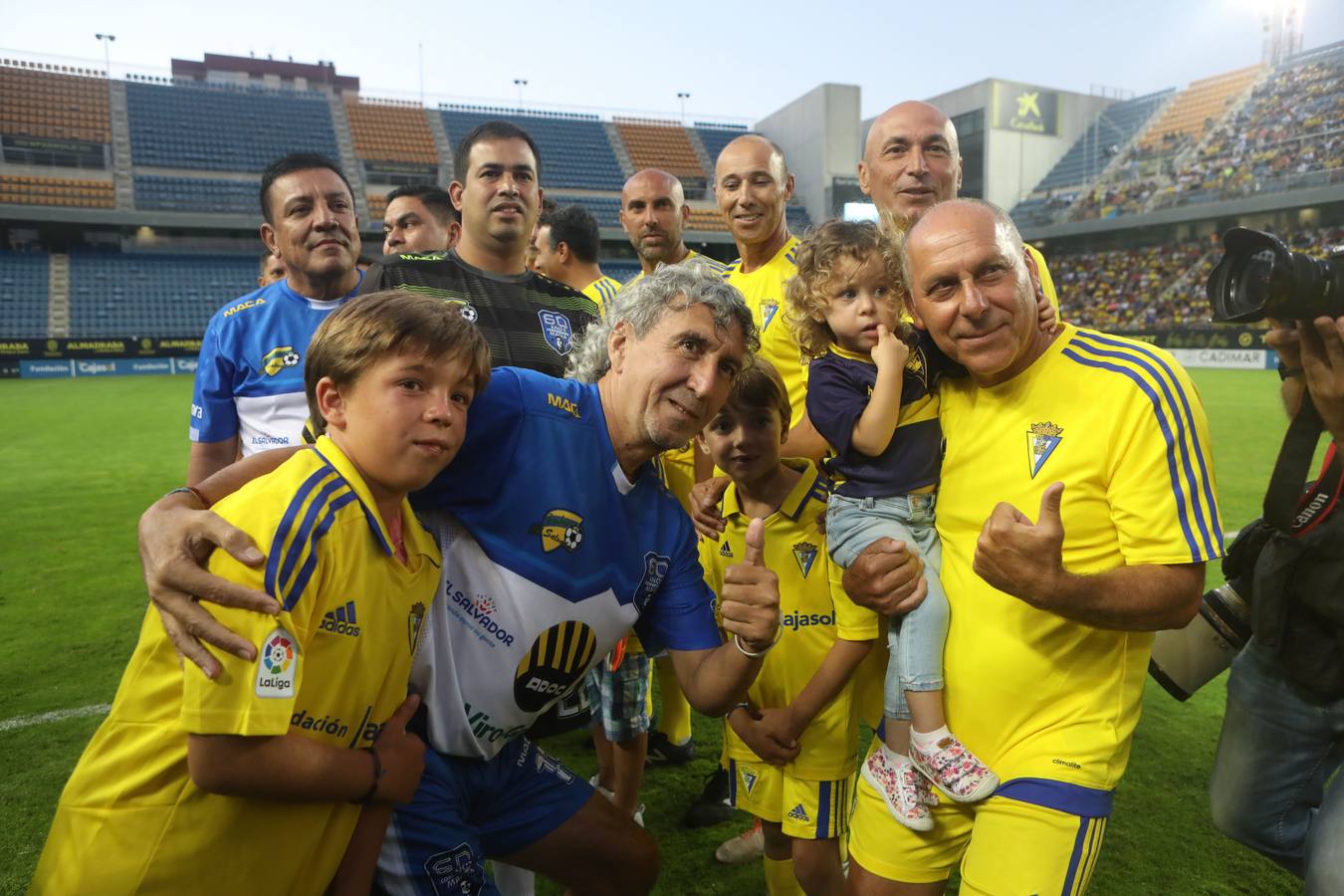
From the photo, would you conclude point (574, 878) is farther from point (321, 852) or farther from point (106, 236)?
point (106, 236)

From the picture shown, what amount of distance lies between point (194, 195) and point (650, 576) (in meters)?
37.5

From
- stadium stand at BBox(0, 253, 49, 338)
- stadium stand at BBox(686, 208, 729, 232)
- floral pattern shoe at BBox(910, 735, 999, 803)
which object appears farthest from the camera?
stadium stand at BBox(686, 208, 729, 232)

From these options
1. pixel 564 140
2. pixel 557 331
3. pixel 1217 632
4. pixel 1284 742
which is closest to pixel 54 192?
pixel 564 140

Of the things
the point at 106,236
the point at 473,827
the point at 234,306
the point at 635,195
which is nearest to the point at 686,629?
the point at 473,827

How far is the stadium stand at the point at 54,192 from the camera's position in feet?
98.1

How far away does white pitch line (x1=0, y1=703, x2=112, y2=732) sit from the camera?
427 centimetres

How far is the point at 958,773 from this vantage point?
213 cm

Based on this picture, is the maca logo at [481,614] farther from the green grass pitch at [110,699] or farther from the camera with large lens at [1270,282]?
the camera with large lens at [1270,282]

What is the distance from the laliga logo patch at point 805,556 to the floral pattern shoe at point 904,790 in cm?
68

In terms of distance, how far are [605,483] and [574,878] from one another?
119 cm

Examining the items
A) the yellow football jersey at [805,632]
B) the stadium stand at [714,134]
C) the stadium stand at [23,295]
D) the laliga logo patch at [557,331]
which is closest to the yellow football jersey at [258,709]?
the yellow football jersey at [805,632]

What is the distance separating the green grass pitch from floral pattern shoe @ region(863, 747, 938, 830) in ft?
3.53

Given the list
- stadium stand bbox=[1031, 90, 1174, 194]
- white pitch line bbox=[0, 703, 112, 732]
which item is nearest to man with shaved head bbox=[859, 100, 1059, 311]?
white pitch line bbox=[0, 703, 112, 732]

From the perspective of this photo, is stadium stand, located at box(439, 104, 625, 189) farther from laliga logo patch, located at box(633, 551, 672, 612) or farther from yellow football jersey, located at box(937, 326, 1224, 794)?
yellow football jersey, located at box(937, 326, 1224, 794)
